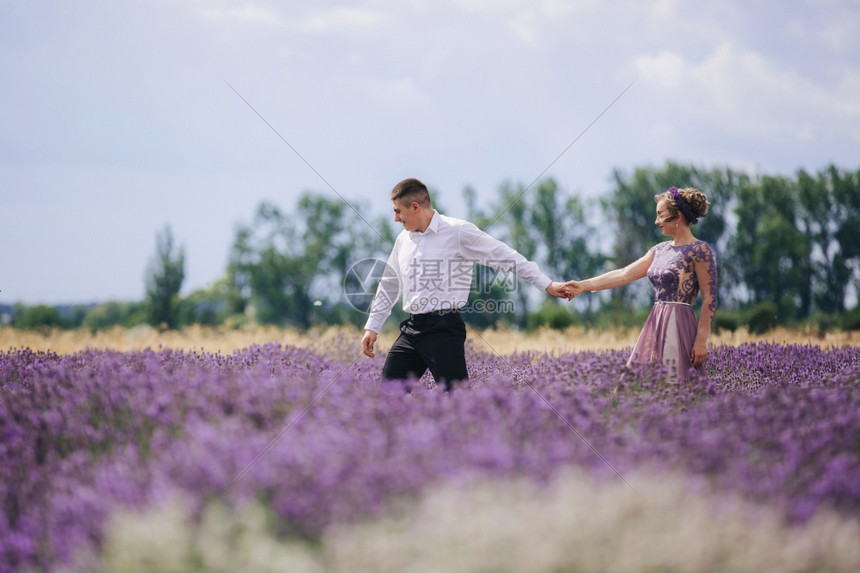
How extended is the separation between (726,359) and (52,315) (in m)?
34.1

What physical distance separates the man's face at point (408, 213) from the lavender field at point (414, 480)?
175 centimetres

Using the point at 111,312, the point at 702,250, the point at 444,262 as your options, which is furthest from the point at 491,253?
the point at 111,312

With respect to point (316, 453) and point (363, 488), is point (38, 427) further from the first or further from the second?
point (363, 488)

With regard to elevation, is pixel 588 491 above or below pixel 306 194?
below

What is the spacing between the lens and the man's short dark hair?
17.7 feet

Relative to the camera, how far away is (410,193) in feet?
17.7

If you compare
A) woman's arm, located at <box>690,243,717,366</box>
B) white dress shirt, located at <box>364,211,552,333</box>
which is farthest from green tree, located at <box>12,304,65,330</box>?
woman's arm, located at <box>690,243,717,366</box>

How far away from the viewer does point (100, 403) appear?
3.89 m

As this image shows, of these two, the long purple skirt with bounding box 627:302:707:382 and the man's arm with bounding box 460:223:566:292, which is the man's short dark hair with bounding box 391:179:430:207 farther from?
the long purple skirt with bounding box 627:302:707:382

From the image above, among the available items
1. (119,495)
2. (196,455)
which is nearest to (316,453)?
(196,455)

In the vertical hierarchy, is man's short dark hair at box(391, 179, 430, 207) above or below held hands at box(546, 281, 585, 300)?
above

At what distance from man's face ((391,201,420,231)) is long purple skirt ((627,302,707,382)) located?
6.59 ft

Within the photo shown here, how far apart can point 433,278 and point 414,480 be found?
2749 mm

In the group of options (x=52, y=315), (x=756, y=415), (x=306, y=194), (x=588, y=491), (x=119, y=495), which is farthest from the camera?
(x=306, y=194)
